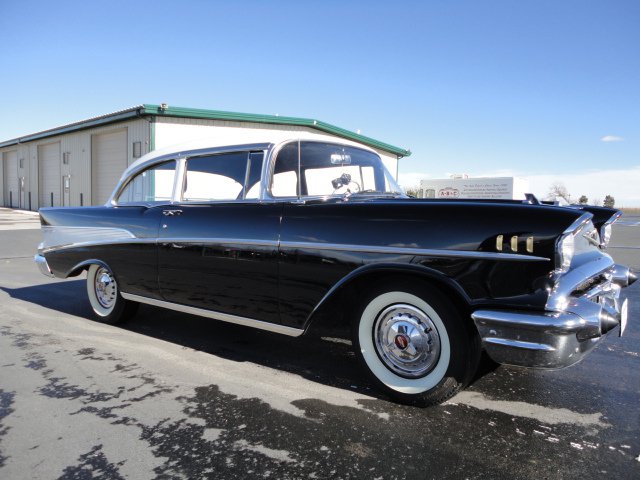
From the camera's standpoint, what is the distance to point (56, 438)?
251 cm

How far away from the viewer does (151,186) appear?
4609 millimetres

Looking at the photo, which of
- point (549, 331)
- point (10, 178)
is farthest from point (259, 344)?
point (10, 178)

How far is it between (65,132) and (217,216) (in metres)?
25.2

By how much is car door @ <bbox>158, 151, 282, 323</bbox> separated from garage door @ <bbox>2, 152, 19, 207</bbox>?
119 feet

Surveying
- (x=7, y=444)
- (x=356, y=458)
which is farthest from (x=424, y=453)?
(x=7, y=444)

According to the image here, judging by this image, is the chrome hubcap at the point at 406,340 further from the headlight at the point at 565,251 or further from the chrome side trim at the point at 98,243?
the chrome side trim at the point at 98,243

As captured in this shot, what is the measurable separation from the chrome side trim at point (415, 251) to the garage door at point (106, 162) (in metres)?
19.9

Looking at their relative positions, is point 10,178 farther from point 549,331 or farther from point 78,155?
point 549,331

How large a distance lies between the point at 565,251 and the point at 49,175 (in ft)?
104

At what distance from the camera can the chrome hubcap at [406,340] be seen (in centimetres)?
276

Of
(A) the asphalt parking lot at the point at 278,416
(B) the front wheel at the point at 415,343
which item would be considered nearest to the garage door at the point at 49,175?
(A) the asphalt parking lot at the point at 278,416

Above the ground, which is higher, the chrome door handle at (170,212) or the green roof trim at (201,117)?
the green roof trim at (201,117)

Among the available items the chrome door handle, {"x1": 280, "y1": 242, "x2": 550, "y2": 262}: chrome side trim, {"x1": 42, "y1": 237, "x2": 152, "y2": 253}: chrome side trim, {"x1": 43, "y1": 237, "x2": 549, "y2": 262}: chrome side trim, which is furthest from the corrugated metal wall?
{"x1": 280, "y1": 242, "x2": 550, "y2": 262}: chrome side trim

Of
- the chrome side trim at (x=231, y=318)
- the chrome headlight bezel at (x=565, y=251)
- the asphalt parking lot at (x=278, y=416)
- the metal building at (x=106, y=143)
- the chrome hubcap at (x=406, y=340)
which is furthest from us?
the metal building at (x=106, y=143)
